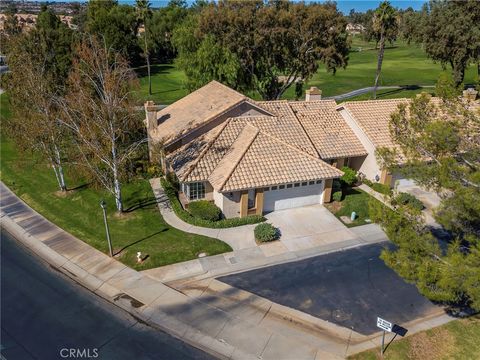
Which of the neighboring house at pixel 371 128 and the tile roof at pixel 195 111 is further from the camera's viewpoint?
the neighboring house at pixel 371 128

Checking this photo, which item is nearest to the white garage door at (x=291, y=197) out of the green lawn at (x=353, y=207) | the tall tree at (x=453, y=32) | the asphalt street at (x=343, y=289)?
the green lawn at (x=353, y=207)

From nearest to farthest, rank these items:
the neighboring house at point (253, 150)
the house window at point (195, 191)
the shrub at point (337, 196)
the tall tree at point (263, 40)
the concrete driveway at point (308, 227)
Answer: the concrete driveway at point (308, 227), the neighboring house at point (253, 150), the house window at point (195, 191), the shrub at point (337, 196), the tall tree at point (263, 40)

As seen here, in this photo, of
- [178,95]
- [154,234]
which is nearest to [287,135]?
[154,234]

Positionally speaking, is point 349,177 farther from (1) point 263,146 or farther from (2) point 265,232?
(2) point 265,232

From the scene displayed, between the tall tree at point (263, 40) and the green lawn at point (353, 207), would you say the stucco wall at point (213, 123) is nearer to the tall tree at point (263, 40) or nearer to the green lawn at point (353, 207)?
the green lawn at point (353, 207)

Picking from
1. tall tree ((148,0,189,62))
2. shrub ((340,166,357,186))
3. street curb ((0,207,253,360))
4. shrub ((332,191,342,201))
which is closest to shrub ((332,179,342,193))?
shrub ((332,191,342,201))

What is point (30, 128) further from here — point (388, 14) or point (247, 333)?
point (388, 14)

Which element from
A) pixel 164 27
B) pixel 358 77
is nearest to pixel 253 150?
pixel 358 77
